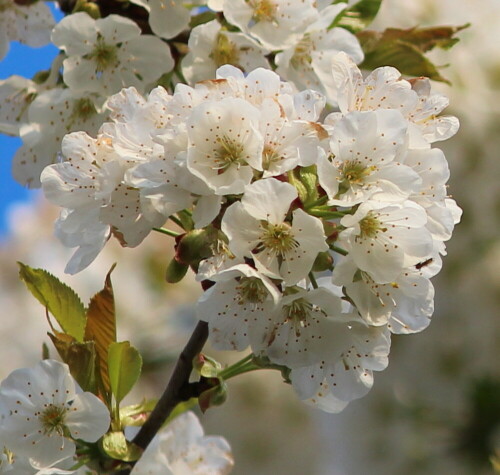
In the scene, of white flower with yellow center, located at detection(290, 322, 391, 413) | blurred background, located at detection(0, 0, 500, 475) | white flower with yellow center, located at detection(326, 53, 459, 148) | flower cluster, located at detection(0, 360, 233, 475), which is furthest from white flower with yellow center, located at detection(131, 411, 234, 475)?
blurred background, located at detection(0, 0, 500, 475)

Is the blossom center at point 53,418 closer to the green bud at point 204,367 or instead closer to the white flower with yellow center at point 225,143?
the green bud at point 204,367

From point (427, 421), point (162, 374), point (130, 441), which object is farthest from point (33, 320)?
point (130, 441)

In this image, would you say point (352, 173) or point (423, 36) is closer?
point (352, 173)

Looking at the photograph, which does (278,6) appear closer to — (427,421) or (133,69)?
(133,69)

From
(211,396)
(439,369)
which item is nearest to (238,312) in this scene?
(211,396)

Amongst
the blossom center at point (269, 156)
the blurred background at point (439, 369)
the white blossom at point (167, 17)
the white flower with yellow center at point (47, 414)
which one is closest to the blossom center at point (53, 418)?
the white flower with yellow center at point (47, 414)

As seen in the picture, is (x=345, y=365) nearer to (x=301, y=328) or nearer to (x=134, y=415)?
(x=301, y=328)
